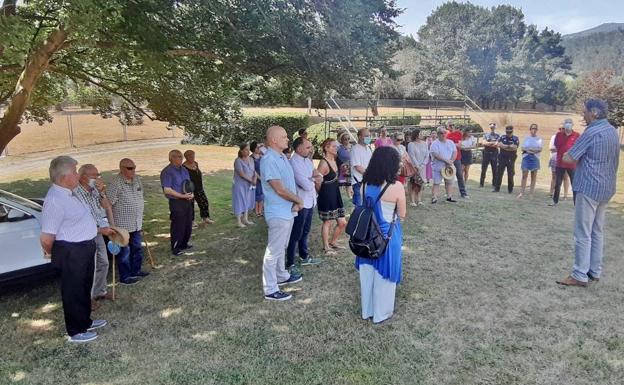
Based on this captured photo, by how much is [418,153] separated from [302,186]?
4.71 metres

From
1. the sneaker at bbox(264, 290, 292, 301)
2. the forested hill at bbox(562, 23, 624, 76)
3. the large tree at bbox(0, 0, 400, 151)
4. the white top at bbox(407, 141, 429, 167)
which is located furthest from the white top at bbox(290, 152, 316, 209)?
the forested hill at bbox(562, 23, 624, 76)

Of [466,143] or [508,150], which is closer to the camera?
[508,150]

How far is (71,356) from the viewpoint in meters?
3.90

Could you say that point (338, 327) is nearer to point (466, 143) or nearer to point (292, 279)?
point (292, 279)

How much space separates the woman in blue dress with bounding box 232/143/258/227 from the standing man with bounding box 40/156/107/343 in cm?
416

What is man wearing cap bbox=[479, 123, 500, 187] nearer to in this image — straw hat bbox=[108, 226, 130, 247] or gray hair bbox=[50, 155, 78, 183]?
straw hat bbox=[108, 226, 130, 247]

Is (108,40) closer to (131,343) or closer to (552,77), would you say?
(131,343)

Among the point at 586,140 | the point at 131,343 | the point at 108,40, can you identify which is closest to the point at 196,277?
the point at 131,343

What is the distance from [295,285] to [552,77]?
6036cm

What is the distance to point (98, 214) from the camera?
4.69m

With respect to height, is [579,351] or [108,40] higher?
[108,40]

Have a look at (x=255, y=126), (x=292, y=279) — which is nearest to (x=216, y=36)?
(x=292, y=279)

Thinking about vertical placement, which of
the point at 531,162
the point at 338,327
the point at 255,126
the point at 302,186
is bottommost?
the point at 338,327

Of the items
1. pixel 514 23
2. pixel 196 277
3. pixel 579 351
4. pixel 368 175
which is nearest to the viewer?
pixel 579 351
